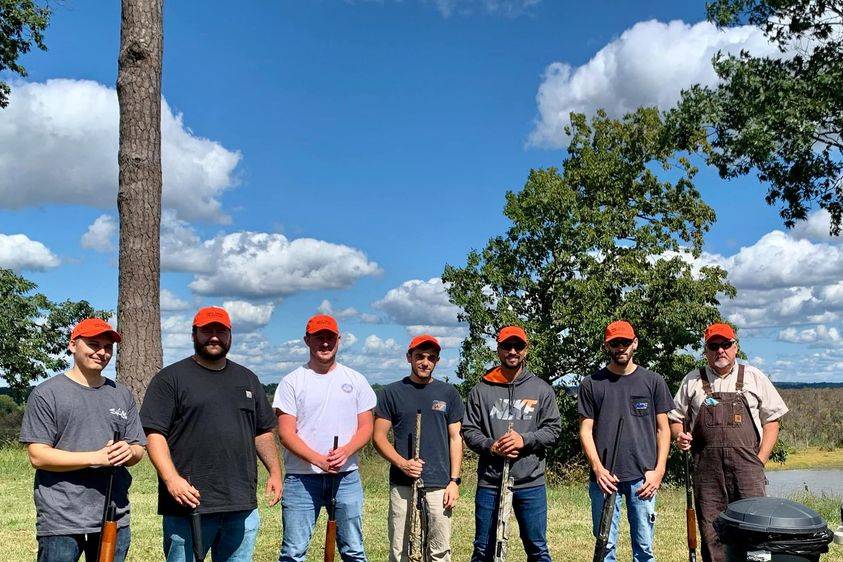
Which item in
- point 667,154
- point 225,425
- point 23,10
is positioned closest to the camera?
point 225,425

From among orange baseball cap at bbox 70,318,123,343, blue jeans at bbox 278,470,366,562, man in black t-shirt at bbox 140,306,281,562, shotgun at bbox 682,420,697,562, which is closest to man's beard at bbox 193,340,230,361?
man in black t-shirt at bbox 140,306,281,562

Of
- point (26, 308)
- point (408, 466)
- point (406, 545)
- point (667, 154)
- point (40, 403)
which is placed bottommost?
point (406, 545)

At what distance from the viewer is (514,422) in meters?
5.58

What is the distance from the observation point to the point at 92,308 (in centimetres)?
1919

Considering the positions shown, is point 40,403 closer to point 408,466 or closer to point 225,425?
point 225,425

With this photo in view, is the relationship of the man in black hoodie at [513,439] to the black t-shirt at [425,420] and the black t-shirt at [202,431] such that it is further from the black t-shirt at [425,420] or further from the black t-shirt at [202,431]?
the black t-shirt at [202,431]

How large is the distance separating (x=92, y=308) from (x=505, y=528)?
16285 mm

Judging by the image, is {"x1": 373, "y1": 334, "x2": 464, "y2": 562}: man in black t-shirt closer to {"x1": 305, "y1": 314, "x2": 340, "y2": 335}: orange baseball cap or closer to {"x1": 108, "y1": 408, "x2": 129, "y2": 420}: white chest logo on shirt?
{"x1": 305, "y1": 314, "x2": 340, "y2": 335}: orange baseball cap

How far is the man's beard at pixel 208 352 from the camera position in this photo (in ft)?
15.5

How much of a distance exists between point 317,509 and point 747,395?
3.16 m

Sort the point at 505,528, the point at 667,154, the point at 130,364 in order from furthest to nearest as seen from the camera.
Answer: the point at 667,154 < the point at 130,364 < the point at 505,528

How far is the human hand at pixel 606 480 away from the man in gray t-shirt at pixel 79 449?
2.99 meters

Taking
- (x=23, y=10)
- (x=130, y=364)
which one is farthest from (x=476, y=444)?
(x=23, y=10)

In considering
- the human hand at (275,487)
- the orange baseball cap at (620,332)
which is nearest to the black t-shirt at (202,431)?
the human hand at (275,487)
